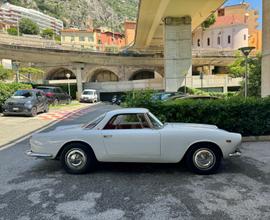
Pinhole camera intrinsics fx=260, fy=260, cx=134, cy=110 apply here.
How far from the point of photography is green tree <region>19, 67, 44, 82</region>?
130 feet

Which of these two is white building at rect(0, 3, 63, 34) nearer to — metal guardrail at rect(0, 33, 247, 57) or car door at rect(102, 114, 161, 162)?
metal guardrail at rect(0, 33, 247, 57)

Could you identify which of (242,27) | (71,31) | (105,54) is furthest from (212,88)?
(71,31)

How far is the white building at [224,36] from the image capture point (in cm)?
5550

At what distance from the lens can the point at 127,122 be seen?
5.10m

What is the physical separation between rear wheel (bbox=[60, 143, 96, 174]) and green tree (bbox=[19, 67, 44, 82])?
37.9 metres

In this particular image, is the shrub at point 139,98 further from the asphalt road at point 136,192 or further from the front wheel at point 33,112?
the front wheel at point 33,112

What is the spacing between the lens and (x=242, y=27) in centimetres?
5534

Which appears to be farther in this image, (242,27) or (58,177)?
(242,27)

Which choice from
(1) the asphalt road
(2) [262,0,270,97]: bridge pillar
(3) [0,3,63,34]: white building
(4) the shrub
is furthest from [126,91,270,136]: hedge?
(3) [0,3,63,34]: white building

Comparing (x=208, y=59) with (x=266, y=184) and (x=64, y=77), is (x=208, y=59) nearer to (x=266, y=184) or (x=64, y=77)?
(x=64, y=77)

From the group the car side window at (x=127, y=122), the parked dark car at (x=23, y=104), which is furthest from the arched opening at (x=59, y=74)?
the car side window at (x=127, y=122)

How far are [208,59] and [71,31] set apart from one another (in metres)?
58.3

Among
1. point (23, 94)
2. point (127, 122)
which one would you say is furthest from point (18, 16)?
point (127, 122)

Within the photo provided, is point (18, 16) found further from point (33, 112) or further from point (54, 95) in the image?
point (33, 112)
